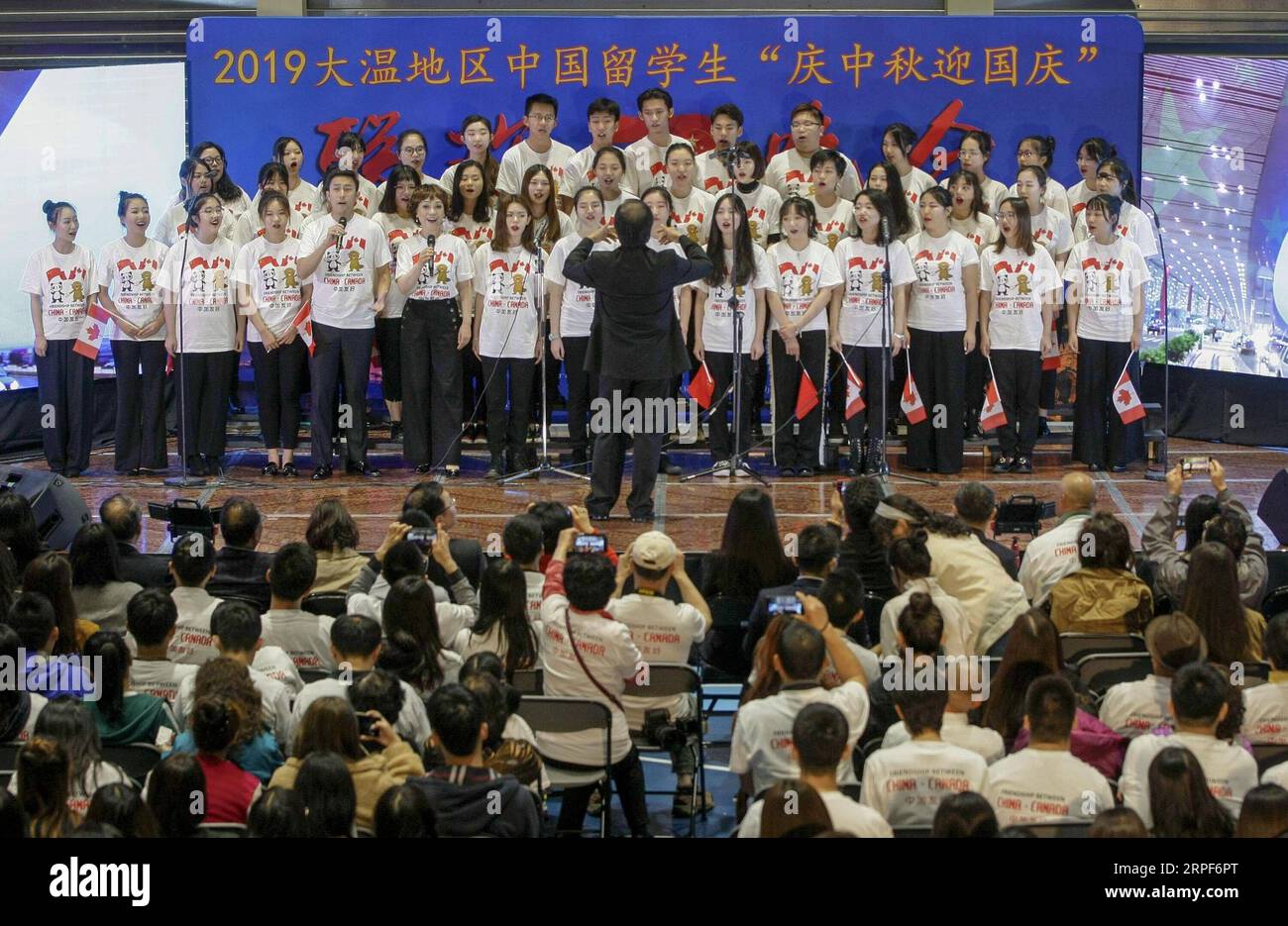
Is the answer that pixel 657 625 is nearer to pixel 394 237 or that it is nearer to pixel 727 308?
pixel 727 308

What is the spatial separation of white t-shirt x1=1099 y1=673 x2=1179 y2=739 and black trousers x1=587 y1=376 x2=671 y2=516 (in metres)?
3.78

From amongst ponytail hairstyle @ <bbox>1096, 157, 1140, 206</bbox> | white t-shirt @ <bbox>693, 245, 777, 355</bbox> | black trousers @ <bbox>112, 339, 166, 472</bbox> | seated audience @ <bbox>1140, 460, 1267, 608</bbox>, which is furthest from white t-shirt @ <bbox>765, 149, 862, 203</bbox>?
seated audience @ <bbox>1140, 460, 1267, 608</bbox>

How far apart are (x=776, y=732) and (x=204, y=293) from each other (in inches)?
255

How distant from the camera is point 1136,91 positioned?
453 inches

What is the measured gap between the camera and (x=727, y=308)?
32.6 ft

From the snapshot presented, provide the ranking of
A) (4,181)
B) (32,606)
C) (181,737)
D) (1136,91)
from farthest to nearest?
1. (4,181)
2. (1136,91)
3. (32,606)
4. (181,737)

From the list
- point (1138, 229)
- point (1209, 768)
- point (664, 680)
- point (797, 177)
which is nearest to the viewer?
point (1209, 768)

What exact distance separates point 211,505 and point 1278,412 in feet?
24.5

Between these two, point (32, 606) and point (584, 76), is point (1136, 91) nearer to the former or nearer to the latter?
point (584, 76)

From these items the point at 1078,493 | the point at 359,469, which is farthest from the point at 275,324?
the point at 1078,493

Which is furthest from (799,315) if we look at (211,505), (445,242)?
(211,505)

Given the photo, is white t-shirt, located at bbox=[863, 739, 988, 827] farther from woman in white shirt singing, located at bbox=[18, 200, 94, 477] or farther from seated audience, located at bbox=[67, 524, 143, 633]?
woman in white shirt singing, located at bbox=[18, 200, 94, 477]

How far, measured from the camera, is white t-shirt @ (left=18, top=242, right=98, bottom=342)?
10.3 m

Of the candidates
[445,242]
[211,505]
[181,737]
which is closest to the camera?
[181,737]
